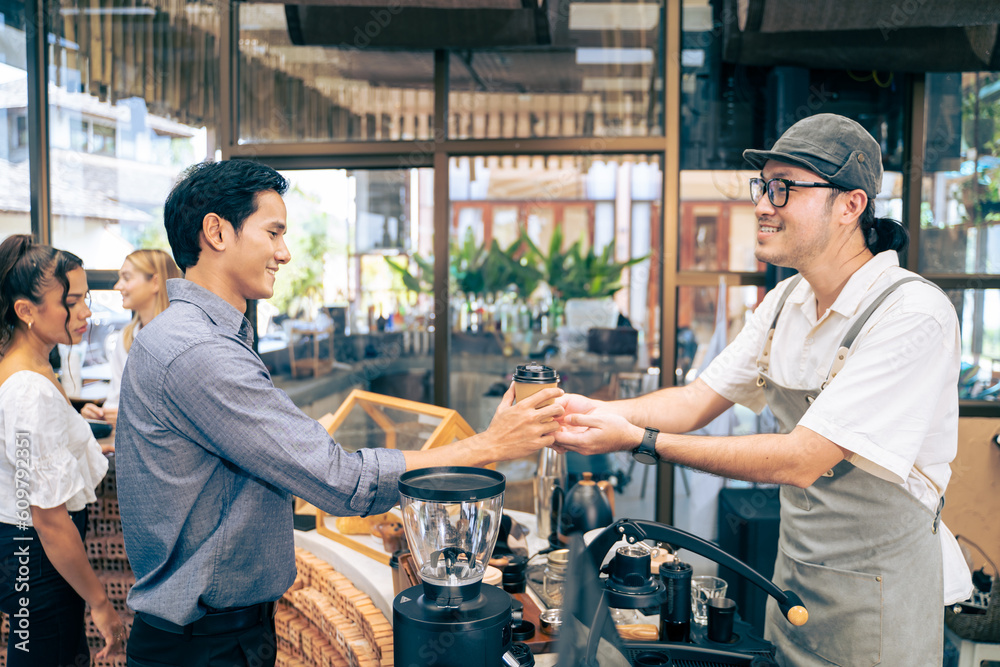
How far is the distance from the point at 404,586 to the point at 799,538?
0.94 m

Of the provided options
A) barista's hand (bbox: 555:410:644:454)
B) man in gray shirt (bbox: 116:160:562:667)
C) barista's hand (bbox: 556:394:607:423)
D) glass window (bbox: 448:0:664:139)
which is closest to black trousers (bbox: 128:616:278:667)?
man in gray shirt (bbox: 116:160:562:667)

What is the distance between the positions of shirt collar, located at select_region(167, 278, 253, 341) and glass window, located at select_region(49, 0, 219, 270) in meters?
2.53

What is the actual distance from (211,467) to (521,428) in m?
0.62

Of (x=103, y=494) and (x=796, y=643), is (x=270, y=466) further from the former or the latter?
(x=103, y=494)

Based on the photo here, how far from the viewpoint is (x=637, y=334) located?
3861 mm

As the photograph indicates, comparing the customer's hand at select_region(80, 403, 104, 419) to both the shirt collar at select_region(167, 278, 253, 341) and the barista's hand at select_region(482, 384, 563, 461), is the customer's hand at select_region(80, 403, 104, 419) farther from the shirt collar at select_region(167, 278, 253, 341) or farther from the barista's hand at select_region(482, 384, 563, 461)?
the barista's hand at select_region(482, 384, 563, 461)

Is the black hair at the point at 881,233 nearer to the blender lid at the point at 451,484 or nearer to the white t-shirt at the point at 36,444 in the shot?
the blender lid at the point at 451,484

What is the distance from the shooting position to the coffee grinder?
3.69 ft

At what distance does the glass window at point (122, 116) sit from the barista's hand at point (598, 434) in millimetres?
2783

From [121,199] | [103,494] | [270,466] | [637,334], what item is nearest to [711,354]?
[637,334]

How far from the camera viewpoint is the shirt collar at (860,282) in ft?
5.18

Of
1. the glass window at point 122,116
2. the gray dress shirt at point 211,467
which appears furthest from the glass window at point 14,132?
the gray dress shirt at point 211,467

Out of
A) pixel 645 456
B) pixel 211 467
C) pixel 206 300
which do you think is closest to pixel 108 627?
pixel 211 467

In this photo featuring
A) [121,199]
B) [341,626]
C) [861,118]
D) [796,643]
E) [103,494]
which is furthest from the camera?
[121,199]
